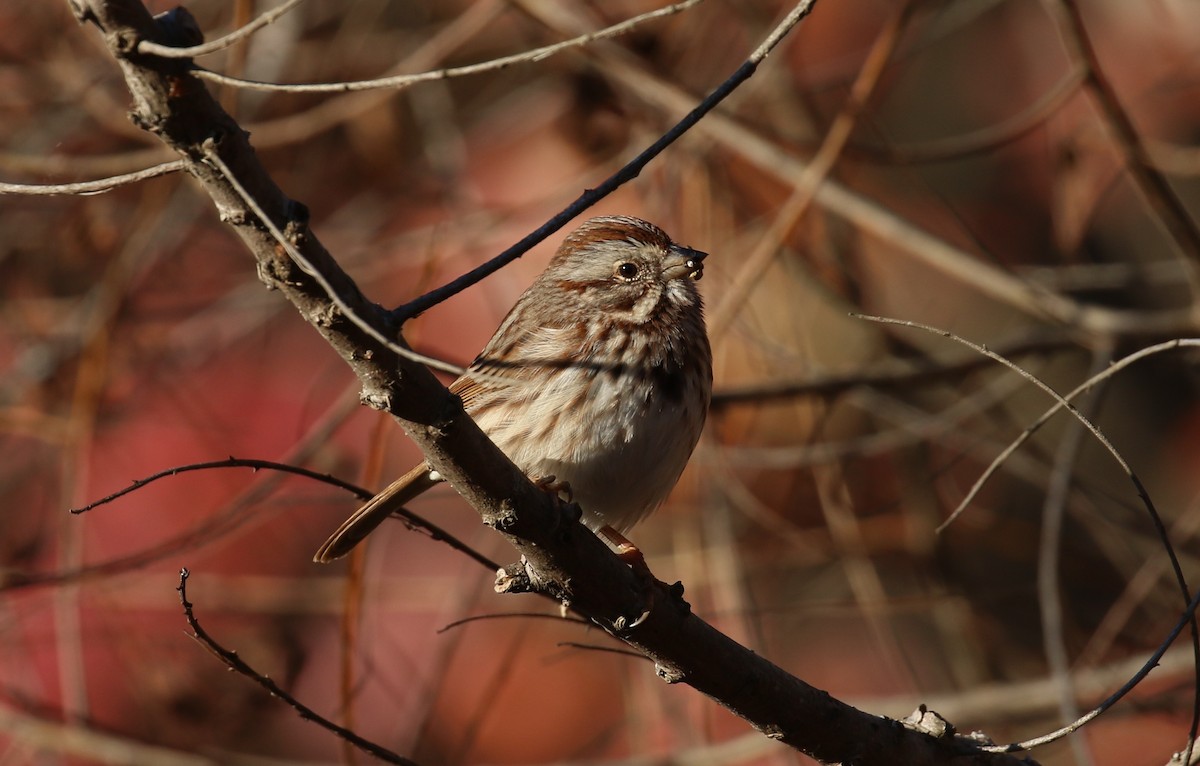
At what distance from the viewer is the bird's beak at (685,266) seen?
3.46 meters

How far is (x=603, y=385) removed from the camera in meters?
3.14

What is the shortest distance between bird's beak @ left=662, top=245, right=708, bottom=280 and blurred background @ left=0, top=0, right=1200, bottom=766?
66 centimetres

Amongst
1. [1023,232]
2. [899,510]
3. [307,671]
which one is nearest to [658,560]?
[899,510]

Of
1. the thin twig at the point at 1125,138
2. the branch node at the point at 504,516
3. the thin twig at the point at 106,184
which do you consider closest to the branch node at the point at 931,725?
the branch node at the point at 504,516

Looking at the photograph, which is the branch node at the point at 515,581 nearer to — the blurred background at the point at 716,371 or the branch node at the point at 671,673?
the branch node at the point at 671,673

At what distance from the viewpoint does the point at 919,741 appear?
8.81 ft

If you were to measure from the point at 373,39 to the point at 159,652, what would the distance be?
2.90 metres

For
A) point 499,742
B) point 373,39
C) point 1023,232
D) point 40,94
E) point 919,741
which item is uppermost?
point 373,39

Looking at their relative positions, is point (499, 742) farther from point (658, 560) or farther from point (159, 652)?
point (159, 652)

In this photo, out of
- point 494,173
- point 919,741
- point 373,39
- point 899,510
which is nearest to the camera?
point 919,741

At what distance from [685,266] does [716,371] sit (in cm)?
203

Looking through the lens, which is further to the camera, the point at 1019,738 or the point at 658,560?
the point at 658,560

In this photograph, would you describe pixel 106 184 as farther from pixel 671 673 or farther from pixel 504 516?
pixel 671 673

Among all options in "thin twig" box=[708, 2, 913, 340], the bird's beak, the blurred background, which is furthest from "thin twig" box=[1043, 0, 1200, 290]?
the bird's beak
